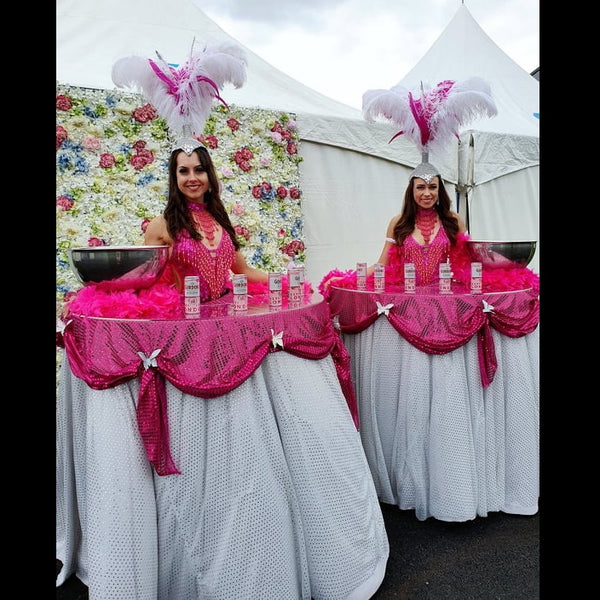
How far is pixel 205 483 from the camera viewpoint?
61.1 inches

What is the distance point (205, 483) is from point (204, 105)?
1497 millimetres

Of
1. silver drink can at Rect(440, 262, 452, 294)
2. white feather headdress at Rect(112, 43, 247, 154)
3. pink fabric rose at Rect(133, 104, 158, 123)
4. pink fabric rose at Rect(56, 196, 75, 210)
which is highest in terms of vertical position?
pink fabric rose at Rect(133, 104, 158, 123)

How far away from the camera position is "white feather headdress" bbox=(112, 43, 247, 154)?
2.00m

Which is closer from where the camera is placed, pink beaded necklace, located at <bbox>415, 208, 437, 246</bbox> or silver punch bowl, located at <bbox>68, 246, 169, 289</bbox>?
silver punch bowl, located at <bbox>68, 246, 169, 289</bbox>

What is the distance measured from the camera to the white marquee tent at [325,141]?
3988mm

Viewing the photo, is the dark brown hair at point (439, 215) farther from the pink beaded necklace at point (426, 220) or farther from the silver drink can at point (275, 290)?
the silver drink can at point (275, 290)

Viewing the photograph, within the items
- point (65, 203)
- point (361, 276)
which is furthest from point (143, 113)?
point (361, 276)

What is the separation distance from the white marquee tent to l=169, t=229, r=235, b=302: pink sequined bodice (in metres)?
2.06

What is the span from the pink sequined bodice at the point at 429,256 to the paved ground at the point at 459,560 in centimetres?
118

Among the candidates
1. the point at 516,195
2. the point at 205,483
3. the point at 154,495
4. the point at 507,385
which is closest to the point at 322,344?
the point at 205,483

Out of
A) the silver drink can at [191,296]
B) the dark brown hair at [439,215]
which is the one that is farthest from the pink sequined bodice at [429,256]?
the silver drink can at [191,296]

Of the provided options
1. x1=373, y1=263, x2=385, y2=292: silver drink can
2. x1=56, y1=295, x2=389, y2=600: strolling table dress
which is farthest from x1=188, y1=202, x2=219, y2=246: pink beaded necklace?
x1=373, y1=263, x2=385, y2=292: silver drink can

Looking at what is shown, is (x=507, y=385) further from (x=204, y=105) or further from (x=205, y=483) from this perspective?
(x=204, y=105)

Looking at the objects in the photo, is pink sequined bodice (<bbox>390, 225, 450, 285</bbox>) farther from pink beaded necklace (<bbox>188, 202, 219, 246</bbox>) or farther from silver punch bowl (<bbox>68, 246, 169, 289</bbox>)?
silver punch bowl (<bbox>68, 246, 169, 289</bbox>)
